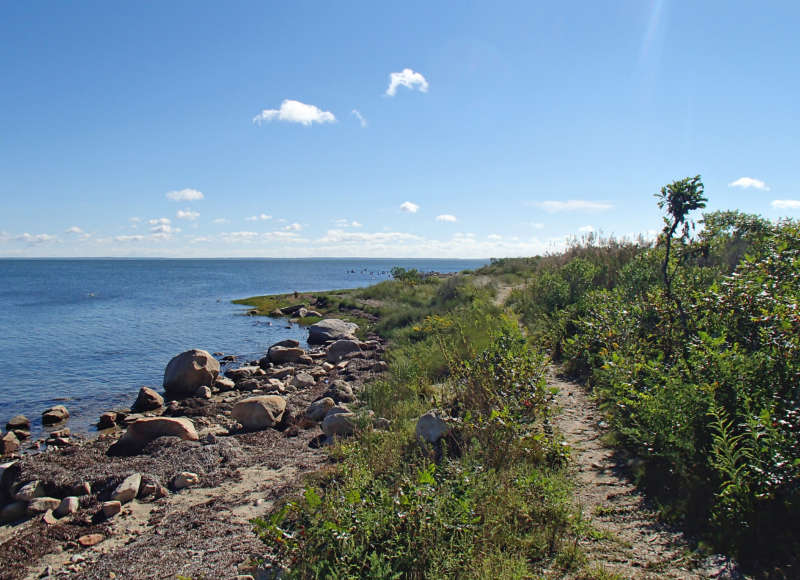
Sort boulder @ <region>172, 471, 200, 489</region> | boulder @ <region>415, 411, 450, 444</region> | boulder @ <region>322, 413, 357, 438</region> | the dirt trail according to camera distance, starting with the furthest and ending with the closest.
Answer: boulder @ <region>322, 413, 357, 438</region> < boulder @ <region>172, 471, 200, 489</region> < boulder @ <region>415, 411, 450, 444</region> < the dirt trail

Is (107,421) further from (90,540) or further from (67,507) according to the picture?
(90,540)

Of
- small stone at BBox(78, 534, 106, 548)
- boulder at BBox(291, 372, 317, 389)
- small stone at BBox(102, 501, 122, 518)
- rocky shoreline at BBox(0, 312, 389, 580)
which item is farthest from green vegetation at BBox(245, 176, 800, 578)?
boulder at BBox(291, 372, 317, 389)

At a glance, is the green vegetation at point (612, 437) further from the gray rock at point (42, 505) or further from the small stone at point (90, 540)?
the gray rock at point (42, 505)

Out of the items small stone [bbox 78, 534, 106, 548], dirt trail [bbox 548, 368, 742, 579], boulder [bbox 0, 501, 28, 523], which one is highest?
dirt trail [bbox 548, 368, 742, 579]

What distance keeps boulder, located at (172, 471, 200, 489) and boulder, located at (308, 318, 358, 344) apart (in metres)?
14.4

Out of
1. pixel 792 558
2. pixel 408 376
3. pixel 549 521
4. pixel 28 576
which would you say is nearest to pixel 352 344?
pixel 408 376

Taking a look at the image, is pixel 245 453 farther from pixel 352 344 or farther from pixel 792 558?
pixel 352 344

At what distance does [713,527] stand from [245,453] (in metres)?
6.94

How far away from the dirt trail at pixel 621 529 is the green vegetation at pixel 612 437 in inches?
5.9

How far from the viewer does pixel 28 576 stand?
5.10m

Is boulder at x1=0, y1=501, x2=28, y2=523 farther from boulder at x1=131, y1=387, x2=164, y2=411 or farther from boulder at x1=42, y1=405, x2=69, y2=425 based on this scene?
boulder at x1=131, y1=387, x2=164, y2=411

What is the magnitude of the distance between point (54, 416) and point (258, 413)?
5464mm

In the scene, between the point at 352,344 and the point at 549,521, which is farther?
the point at 352,344

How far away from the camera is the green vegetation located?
3576mm
